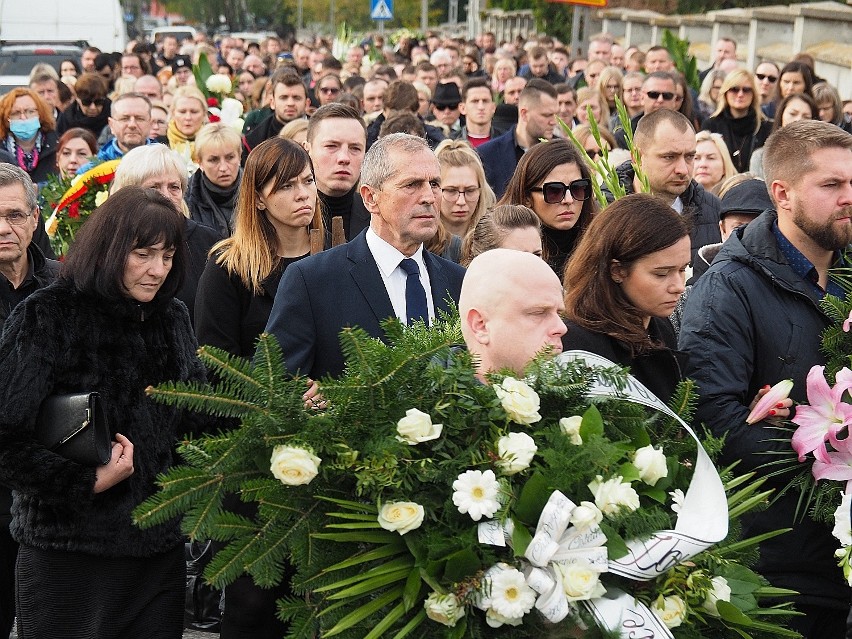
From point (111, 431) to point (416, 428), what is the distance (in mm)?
1613

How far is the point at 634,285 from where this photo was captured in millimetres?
4137

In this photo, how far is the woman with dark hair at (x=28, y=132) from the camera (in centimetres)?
1120

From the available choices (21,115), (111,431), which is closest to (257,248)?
(111,431)

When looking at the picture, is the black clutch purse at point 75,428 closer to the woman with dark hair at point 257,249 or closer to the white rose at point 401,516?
the woman with dark hair at point 257,249

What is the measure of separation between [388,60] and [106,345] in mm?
17724

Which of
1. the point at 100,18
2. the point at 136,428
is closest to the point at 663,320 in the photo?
the point at 136,428

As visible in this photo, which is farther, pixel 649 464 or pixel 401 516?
pixel 649 464

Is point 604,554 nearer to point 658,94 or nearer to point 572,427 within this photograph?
point 572,427

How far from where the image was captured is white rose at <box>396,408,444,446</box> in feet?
9.72

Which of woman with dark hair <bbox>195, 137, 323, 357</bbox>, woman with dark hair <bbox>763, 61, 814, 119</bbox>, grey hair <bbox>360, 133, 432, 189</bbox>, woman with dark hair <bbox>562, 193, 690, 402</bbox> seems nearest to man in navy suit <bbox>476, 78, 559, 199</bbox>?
woman with dark hair <bbox>763, 61, 814, 119</bbox>

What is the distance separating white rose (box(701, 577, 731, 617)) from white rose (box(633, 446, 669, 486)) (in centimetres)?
29

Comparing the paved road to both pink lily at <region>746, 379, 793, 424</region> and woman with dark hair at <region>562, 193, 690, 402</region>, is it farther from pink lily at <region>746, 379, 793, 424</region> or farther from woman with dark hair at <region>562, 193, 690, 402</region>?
pink lily at <region>746, 379, 793, 424</region>

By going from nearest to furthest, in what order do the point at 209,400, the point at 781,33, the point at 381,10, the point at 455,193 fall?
the point at 209,400 < the point at 455,193 < the point at 781,33 < the point at 381,10

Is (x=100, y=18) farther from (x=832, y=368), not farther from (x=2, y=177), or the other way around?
(x=832, y=368)
